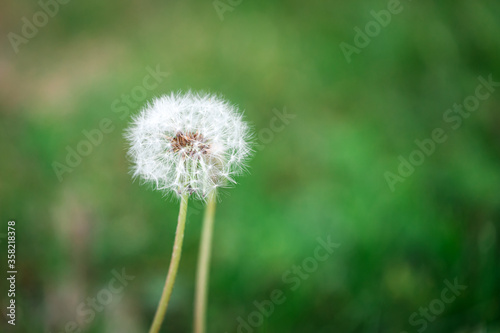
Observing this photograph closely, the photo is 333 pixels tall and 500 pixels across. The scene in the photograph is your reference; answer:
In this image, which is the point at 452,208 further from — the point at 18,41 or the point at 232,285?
the point at 18,41

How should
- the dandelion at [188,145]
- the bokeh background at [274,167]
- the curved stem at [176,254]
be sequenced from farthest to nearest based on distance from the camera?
1. the bokeh background at [274,167]
2. the dandelion at [188,145]
3. the curved stem at [176,254]

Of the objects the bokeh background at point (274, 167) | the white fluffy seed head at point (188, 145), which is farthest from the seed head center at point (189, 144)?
the bokeh background at point (274, 167)

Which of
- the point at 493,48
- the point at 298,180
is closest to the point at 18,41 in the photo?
the point at 298,180

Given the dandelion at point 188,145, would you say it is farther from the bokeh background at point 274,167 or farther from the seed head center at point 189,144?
the bokeh background at point 274,167

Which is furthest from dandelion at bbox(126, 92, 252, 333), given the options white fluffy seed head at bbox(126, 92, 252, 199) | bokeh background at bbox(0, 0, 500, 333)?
bokeh background at bbox(0, 0, 500, 333)

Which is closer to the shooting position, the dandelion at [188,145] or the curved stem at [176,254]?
the curved stem at [176,254]

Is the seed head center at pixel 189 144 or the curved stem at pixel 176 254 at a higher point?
the seed head center at pixel 189 144

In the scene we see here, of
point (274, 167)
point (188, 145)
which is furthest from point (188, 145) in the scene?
point (274, 167)

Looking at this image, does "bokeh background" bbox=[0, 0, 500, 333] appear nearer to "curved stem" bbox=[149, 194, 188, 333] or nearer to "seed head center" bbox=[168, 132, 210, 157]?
"seed head center" bbox=[168, 132, 210, 157]
